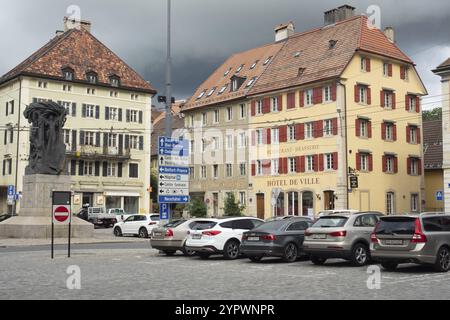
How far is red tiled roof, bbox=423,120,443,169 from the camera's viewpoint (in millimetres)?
60725

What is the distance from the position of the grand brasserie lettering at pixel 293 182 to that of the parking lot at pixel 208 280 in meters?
33.2

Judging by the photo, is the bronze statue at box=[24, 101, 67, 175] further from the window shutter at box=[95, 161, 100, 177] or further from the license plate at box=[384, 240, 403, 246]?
the window shutter at box=[95, 161, 100, 177]

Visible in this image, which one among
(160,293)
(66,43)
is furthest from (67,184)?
(66,43)

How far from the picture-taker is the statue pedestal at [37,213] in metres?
33.9

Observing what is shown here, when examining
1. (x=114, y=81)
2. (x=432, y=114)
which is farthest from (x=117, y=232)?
(x=432, y=114)

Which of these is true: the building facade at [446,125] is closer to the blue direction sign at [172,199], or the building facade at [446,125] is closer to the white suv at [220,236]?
the blue direction sign at [172,199]

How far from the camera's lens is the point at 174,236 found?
923 inches

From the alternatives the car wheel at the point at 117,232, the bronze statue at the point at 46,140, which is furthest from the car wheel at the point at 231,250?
the car wheel at the point at 117,232

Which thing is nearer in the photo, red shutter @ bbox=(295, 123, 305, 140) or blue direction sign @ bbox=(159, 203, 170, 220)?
blue direction sign @ bbox=(159, 203, 170, 220)

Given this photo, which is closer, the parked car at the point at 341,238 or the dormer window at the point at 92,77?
the parked car at the point at 341,238

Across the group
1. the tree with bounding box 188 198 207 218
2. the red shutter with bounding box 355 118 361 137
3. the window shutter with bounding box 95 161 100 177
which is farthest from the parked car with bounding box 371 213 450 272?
the window shutter with bounding box 95 161 100 177

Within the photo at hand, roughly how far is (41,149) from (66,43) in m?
38.4

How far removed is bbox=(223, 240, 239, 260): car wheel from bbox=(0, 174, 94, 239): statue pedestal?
15.7 m

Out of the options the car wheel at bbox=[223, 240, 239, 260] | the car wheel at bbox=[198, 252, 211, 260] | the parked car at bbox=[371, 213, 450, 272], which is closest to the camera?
the parked car at bbox=[371, 213, 450, 272]
